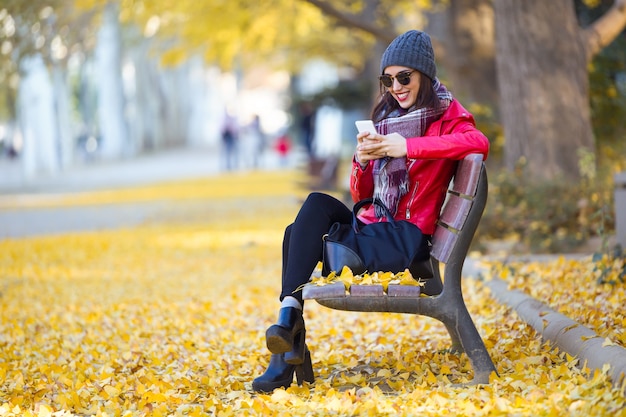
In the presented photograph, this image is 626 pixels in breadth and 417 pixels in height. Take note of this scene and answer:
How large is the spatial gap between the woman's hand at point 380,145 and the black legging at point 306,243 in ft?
0.98

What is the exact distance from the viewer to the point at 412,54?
477 centimetres

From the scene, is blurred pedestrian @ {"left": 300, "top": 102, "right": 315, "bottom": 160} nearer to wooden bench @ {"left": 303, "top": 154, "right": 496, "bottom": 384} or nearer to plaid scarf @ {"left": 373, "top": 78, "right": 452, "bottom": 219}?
plaid scarf @ {"left": 373, "top": 78, "right": 452, "bottom": 219}

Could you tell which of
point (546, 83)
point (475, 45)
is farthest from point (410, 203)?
point (475, 45)

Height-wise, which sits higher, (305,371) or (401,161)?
(401,161)

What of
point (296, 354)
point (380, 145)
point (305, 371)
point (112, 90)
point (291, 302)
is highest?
point (112, 90)

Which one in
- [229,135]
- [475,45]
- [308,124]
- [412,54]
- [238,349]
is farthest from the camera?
[229,135]

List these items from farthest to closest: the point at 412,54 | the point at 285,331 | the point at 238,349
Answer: the point at 238,349 → the point at 412,54 → the point at 285,331

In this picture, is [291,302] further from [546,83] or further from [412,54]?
[546,83]

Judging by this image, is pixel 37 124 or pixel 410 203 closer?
pixel 410 203

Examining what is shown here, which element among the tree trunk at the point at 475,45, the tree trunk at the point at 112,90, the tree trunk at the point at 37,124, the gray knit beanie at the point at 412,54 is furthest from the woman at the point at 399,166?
the tree trunk at the point at 112,90

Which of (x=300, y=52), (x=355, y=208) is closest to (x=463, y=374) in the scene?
(x=355, y=208)

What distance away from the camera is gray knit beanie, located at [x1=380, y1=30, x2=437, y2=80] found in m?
4.76

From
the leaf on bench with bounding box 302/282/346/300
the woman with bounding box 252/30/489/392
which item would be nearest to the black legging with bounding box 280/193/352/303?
the woman with bounding box 252/30/489/392

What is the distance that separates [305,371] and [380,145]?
1.17 metres
